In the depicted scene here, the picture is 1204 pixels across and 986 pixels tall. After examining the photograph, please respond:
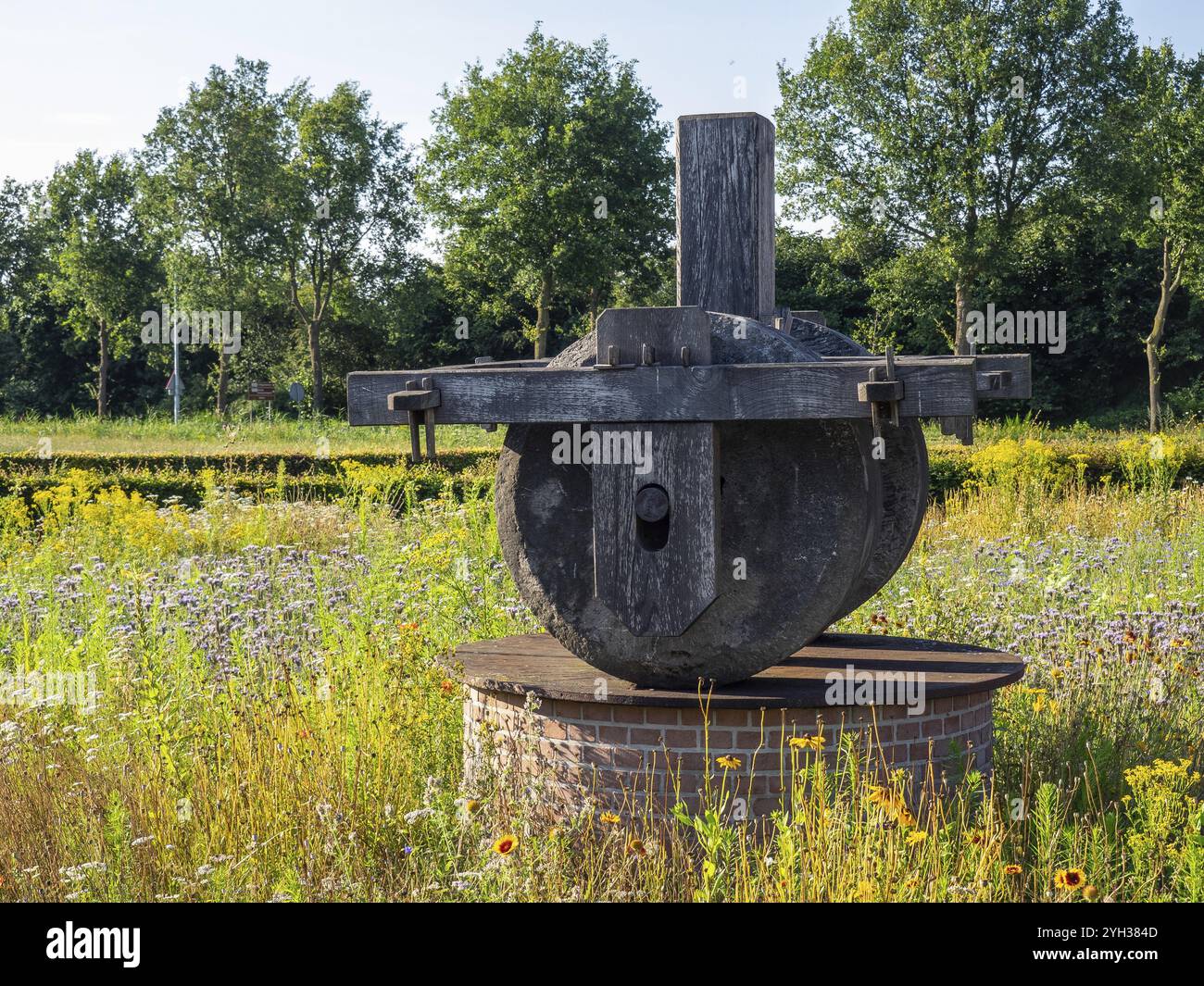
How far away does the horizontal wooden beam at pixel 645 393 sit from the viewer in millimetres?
3754

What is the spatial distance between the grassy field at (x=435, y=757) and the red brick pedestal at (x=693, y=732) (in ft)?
0.29

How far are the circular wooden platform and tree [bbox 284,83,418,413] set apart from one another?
26.1 m

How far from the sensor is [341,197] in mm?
30891

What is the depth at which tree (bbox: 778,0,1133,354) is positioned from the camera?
78.9ft

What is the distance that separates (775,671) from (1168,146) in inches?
922

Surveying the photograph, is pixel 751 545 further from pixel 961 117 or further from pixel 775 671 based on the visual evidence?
pixel 961 117

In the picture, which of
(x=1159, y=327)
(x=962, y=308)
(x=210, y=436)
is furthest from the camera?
(x=1159, y=327)

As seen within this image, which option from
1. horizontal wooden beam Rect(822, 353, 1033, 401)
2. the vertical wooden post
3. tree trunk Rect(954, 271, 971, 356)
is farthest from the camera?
tree trunk Rect(954, 271, 971, 356)

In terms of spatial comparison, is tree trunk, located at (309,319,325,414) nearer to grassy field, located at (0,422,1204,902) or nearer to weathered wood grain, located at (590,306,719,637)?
grassy field, located at (0,422,1204,902)

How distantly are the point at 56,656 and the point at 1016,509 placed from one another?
24.5ft

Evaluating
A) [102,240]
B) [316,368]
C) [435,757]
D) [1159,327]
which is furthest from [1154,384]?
[102,240]

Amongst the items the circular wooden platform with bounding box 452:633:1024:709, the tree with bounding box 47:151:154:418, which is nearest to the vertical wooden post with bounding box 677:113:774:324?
the circular wooden platform with bounding box 452:633:1024:709

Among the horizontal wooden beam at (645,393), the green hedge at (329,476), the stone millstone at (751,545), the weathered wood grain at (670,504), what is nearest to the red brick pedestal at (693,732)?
the stone millstone at (751,545)

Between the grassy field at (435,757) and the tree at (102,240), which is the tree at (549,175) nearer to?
the tree at (102,240)
